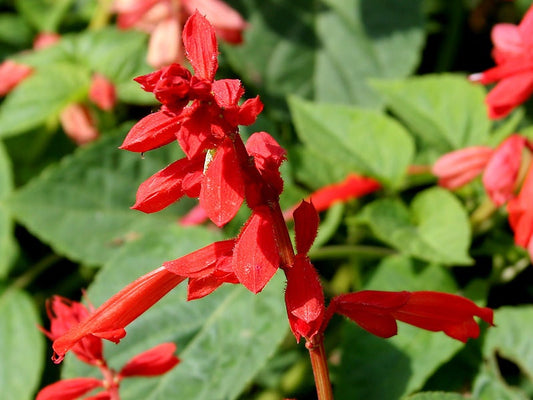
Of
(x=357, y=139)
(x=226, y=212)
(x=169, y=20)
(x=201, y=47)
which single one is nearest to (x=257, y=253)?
(x=226, y=212)

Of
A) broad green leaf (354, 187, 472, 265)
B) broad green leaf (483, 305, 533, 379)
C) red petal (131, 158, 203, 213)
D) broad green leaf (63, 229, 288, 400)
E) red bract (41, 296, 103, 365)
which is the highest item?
red petal (131, 158, 203, 213)

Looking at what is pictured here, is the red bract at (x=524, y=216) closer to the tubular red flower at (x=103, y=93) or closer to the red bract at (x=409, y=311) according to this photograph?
the red bract at (x=409, y=311)

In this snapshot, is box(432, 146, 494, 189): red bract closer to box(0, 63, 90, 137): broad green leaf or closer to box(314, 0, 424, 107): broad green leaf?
box(314, 0, 424, 107): broad green leaf

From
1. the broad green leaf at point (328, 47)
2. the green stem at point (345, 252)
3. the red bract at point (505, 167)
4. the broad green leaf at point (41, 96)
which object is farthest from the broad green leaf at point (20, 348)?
the red bract at point (505, 167)

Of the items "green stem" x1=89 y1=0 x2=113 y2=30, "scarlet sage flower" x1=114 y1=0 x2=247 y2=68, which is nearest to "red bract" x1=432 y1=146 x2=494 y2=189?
"scarlet sage flower" x1=114 y1=0 x2=247 y2=68

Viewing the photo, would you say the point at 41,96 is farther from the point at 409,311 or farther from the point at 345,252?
the point at 409,311
